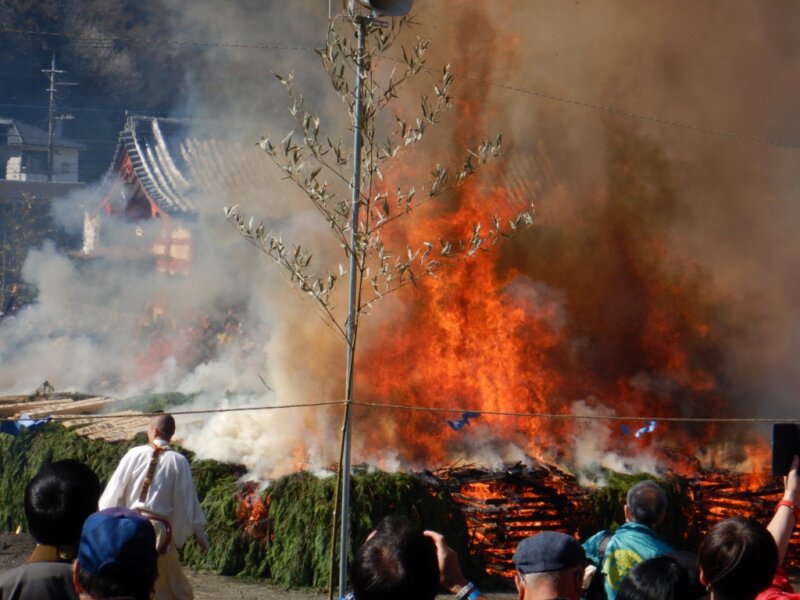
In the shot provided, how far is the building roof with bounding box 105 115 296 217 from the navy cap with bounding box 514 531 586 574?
20.3 metres

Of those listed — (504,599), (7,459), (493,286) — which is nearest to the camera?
(504,599)

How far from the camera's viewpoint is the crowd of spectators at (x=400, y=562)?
314 cm

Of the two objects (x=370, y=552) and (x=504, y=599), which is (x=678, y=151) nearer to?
(x=504, y=599)

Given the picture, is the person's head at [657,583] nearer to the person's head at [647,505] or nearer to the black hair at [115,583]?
the person's head at [647,505]

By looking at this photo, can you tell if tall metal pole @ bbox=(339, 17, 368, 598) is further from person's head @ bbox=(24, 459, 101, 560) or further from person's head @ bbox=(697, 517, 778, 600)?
person's head @ bbox=(697, 517, 778, 600)

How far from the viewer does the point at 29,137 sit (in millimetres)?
44000

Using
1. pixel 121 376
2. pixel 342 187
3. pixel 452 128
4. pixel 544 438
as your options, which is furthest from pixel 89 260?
pixel 544 438

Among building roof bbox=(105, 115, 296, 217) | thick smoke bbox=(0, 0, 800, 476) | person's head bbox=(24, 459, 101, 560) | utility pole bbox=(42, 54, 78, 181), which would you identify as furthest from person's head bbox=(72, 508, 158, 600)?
utility pole bbox=(42, 54, 78, 181)

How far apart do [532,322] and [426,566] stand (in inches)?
434

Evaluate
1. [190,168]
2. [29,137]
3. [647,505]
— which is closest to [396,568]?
[647,505]

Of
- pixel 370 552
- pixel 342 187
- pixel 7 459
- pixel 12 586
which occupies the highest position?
pixel 342 187

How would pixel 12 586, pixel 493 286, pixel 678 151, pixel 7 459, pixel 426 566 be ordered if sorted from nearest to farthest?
pixel 426 566 → pixel 12 586 → pixel 7 459 → pixel 493 286 → pixel 678 151

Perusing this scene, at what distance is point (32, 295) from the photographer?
34.6 m

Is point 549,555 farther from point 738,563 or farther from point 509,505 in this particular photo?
point 509,505
